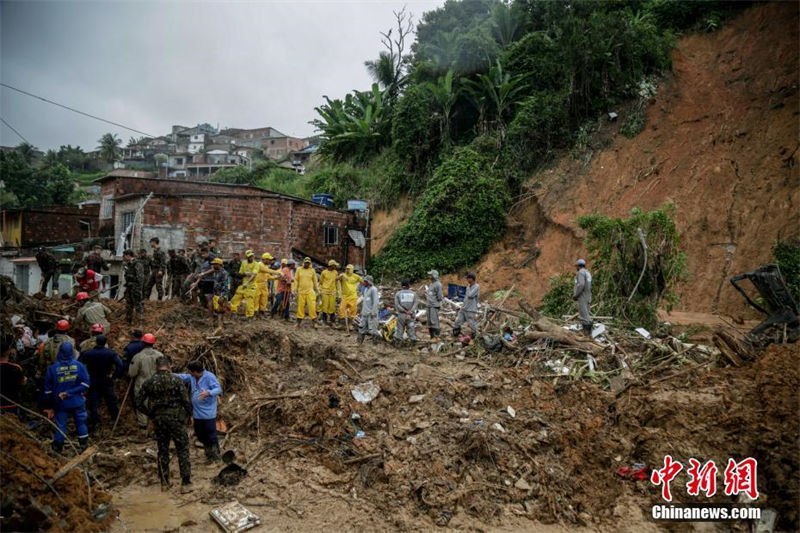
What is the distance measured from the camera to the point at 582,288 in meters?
9.59

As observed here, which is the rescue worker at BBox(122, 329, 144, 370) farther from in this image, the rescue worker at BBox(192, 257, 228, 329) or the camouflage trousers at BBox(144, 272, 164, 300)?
the camouflage trousers at BBox(144, 272, 164, 300)

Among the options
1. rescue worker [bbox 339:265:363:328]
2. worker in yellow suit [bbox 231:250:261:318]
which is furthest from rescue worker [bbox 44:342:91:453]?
rescue worker [bbox 339:265:363:328]

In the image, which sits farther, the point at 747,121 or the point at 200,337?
the point at 747,121

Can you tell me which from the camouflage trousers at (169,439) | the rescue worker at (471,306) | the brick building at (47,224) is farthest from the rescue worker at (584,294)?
the brick building at (47,224)

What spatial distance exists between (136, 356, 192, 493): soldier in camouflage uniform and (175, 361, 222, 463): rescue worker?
0.21m

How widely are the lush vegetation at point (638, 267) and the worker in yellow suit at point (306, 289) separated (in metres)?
6.47

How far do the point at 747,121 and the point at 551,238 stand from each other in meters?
7.87

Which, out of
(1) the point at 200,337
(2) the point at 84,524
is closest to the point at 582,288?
(1) the point at 200,337

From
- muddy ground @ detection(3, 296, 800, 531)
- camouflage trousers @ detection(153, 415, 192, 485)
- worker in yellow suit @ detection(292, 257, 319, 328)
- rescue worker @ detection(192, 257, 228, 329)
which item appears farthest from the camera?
worker in yellow suit @ detection(292, 257, 319, 328)

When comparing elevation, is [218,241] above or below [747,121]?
below

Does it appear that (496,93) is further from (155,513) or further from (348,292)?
(155,513)

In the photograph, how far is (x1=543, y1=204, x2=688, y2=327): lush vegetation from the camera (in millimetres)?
11117

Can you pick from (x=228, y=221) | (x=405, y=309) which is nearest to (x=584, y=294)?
(x=405, y=309)

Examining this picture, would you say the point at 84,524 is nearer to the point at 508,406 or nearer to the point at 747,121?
the point at 508,406
